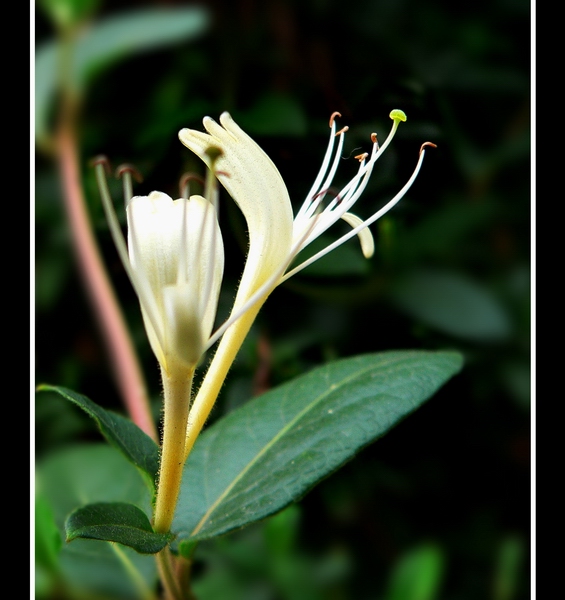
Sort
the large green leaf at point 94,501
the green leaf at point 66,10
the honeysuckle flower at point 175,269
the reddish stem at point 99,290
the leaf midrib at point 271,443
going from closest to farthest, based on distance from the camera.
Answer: the honeysuckle flower at point 175,269 → the leaf midrib at point 271,443 → the large green leaf at point 94,501 → the reddish stem at point 99,290 → the green leaf at point 66,10

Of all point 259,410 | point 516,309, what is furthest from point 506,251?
point 259,410

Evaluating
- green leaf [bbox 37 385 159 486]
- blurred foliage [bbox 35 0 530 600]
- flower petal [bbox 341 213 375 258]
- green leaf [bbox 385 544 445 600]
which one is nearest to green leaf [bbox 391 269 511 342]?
blurred foliage [bbox 35 0 530 600]

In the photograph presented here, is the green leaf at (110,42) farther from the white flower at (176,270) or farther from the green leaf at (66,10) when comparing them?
Answer: the white flower at (176,270)

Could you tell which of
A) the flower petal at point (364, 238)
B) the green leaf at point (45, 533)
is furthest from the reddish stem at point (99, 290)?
the flower petal at point (364, 238)

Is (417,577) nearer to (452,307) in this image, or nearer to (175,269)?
(452,307)

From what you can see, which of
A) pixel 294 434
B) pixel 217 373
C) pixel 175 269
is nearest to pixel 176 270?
pixel 175 269

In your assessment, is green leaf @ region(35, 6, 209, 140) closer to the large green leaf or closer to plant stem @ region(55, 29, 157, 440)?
plant stem @ region(55, 29, 157, 440)
